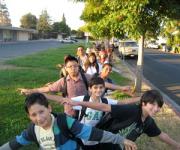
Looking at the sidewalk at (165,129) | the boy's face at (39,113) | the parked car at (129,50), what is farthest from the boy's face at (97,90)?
the parked car at (129,50)

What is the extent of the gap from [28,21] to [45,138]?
16074cm

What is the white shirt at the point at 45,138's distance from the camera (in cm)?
340

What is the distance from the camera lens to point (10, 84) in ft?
45.9

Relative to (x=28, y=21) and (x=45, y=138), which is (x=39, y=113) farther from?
(x=28, y=21)

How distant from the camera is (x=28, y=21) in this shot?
16100cm

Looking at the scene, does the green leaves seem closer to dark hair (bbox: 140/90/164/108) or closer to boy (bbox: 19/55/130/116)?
boy (bbox: 19/55/130/116)

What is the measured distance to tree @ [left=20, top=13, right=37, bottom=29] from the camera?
158750mm

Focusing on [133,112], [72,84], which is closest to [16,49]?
[72,84]

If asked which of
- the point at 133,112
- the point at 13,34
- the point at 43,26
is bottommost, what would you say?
the point at 133,112

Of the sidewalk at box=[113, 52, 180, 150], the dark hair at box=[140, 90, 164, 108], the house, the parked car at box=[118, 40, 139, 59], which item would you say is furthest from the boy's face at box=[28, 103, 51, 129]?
the house

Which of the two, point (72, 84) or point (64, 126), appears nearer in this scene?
point (64, 126)

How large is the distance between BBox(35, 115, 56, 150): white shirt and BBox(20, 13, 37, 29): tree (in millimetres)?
156904

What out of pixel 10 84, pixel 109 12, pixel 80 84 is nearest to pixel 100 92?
pixel 80 84

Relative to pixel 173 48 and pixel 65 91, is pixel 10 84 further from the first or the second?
pixel 173 48
